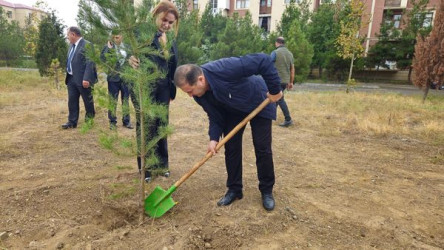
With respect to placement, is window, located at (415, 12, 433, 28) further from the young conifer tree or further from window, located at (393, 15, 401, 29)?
the young conifer tree

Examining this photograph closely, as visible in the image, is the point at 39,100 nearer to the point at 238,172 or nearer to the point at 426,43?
the point at 238,172

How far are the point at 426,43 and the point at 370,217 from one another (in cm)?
1129

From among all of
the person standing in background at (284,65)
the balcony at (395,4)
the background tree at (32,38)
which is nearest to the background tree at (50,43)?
the background tree at (32,38)

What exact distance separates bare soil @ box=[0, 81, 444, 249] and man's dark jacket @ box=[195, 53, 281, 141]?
0.81 meters

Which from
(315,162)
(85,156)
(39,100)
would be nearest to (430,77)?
(315,162)

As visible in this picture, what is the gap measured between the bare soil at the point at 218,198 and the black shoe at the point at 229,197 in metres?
0.06

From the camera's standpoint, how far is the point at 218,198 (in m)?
2.99

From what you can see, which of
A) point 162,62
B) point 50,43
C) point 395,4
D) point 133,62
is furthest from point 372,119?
point 395,4

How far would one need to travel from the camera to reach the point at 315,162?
4129 millimetres

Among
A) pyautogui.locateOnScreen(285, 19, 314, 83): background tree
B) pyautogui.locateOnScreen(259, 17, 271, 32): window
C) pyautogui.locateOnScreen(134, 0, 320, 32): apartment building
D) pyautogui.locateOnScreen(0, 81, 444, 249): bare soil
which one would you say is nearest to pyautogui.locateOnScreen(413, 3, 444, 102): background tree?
pyautogui.locateOnScreen(285, 19, 314, 83): background tree

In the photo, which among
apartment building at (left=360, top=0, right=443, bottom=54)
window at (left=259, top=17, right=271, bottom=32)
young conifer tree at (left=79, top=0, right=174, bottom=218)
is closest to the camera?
young conifer tree at (left=79, top=0, right=174, bottom=218)

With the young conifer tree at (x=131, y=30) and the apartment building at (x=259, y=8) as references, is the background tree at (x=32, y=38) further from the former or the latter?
the apartment building at (x=259, y=8)

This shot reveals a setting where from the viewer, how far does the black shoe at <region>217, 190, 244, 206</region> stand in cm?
283

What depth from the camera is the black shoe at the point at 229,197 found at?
2.83 m
